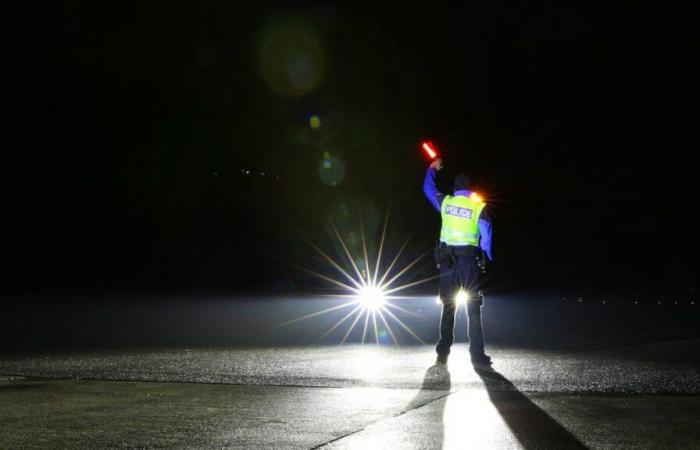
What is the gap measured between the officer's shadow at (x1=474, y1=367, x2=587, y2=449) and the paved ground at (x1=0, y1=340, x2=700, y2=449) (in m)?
0.01

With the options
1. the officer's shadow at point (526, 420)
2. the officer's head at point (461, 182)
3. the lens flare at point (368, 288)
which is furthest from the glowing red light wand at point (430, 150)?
the lens flare at point (368, 288)

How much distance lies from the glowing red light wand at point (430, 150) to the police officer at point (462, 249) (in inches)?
3.2

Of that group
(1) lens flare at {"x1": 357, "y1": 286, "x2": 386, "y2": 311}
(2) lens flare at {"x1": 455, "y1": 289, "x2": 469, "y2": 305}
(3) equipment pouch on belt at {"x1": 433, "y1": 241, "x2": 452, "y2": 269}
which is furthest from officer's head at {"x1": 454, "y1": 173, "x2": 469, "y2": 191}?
(1) lens flare at {"x1": 357, "y1": 286, "x2": 386, "y2": 311}

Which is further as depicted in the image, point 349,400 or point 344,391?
point 344,391

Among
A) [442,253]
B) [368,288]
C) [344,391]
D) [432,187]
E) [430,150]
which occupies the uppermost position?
[368,288]

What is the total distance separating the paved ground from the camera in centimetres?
555

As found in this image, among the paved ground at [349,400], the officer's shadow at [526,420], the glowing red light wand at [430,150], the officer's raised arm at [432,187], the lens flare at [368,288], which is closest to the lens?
the officer's shadow at [526,420]

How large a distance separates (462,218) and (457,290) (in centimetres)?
69

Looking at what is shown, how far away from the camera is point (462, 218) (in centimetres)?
951

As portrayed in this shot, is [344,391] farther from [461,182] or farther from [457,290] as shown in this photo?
[461,182]

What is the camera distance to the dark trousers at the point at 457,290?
372 inches

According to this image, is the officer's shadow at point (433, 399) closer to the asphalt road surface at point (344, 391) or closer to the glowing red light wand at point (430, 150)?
the asphalt road surface at point (344, 391)

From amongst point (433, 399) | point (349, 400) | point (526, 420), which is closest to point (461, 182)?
point (433, 399)

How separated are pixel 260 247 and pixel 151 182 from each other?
6.55 meters
